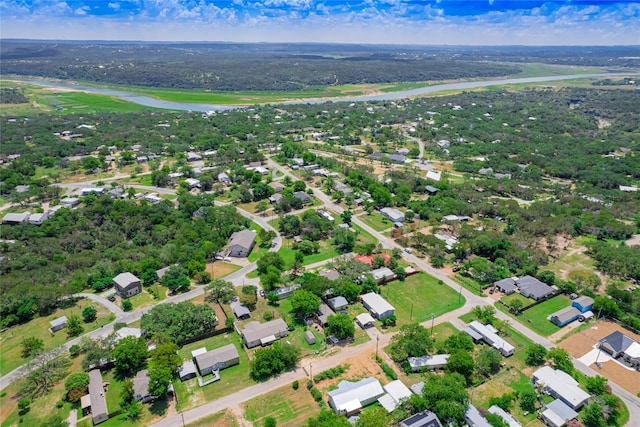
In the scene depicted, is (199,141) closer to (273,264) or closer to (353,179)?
(353,179)

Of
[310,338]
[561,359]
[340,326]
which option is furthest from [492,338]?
[310,338]

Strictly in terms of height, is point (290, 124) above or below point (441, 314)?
above

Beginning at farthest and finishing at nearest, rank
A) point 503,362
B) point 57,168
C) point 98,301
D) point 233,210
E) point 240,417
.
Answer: point 57,168, point 233,210, point 98,301, point 503,362, point 240,417

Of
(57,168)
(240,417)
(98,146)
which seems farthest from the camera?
(98,146)

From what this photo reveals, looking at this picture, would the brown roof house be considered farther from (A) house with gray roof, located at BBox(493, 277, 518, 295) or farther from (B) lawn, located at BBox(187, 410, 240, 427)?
(A) house with gray roof, located at BBox(493, 277, 518, 295)

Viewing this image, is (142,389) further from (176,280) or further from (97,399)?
(176,280)

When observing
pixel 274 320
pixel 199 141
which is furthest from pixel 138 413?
pixel 199 141

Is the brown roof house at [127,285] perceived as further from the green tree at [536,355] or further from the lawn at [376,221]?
the green tree at [536,355]
